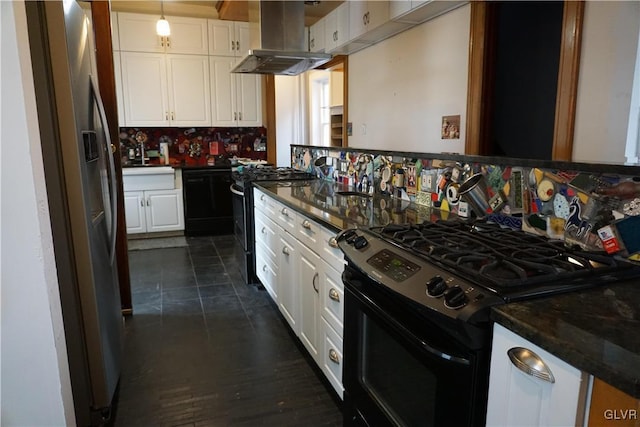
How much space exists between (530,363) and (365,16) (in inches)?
130

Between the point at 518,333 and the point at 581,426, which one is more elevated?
the point at 518,333

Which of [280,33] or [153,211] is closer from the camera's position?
[280,33]

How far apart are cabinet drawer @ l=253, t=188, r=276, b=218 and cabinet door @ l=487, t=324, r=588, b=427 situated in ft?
6.65

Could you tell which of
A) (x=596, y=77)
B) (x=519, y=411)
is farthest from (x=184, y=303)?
(x=596, y=77)

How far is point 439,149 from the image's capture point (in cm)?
330

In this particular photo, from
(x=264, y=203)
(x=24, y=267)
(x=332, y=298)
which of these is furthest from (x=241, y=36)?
(x=24, y=267)

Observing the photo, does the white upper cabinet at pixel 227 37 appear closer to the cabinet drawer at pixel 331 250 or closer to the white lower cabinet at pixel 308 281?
the white lower cabinet at pixel 308 281

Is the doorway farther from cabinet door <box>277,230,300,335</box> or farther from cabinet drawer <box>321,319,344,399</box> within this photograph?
cabinet drawer <box>321,319,344,399</box>

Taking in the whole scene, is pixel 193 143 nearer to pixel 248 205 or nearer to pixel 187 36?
pixel 187 36

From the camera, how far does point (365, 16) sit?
355 cm

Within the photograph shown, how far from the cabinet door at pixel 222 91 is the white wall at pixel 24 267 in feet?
14.0

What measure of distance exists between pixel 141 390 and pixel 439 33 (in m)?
3.00

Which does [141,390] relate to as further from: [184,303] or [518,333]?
[518,333]

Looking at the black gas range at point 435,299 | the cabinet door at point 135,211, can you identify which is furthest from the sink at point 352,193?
the cabinet door at point 135,211
